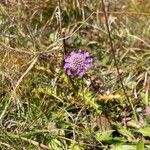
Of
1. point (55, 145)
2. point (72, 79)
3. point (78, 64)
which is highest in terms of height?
point (78, 64)

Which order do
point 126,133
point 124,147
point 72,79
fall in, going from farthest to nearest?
point 72,79, point 126,133, point 124,147

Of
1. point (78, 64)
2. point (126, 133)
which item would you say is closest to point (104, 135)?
point (126, 133)

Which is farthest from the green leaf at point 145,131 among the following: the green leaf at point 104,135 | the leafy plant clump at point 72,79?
the green leaf at point 104,135

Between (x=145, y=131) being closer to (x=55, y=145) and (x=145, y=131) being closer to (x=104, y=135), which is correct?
(x=104, y=135)

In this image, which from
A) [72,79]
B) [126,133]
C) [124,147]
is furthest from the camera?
[72,79]

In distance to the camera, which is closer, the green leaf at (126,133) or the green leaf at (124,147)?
the green leaf at (124,147)

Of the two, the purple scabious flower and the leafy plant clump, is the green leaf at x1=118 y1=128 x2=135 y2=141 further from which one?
the purple scabious flower

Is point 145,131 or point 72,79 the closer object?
point 145,131

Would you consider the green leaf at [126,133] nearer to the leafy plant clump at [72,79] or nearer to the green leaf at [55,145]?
the leafy plant clump at [72,79]

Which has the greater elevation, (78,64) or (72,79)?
(78,64)

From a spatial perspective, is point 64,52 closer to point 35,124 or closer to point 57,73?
point 57,73

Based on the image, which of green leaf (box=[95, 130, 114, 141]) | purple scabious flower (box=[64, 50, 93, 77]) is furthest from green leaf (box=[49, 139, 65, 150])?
purple scabious flower (box=[64, 50, 93, 77])
